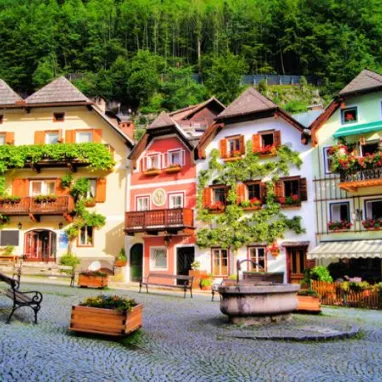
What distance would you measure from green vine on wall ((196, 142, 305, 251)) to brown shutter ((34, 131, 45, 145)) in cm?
1132

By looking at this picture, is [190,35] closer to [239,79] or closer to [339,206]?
[239,79]

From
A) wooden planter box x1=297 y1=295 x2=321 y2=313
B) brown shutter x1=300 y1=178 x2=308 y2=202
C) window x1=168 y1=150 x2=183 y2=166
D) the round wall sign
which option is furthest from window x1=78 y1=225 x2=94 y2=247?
wooden planter box x1=297 y1=295 x2=321 y2=313

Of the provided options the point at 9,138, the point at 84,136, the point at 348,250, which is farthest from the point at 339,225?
the point at 9,138

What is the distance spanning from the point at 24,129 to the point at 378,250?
23698mm

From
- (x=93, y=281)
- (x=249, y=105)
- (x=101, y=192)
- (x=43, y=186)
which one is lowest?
(x=93, y=281)

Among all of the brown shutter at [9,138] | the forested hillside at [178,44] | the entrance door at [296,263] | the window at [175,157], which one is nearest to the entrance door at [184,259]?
the window at [175,157]

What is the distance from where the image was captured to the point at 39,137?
3456 centimetres

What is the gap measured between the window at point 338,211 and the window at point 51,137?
1855 centimetres

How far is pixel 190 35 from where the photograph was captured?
8969 centimetres

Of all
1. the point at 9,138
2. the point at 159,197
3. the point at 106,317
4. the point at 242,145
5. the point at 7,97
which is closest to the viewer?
the point at 106,317

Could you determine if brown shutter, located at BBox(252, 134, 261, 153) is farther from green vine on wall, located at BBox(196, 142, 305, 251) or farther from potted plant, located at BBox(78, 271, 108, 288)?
potted plant, located at BBox(78, 271, 108, 288)

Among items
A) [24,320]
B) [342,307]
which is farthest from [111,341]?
[342,307]

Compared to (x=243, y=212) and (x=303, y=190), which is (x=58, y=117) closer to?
(x=243, y=212)

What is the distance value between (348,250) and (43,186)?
19.9m
